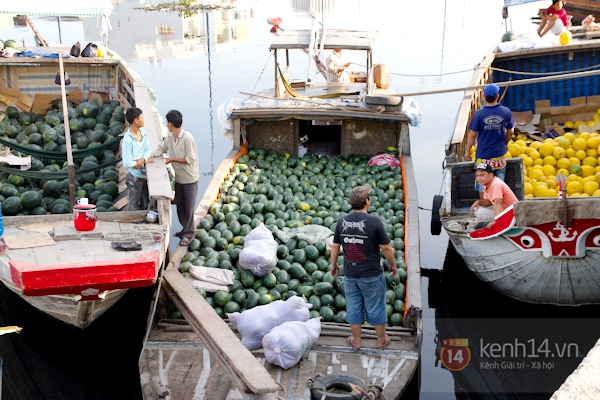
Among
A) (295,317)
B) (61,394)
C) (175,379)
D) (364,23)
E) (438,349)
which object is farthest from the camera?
(364,23)

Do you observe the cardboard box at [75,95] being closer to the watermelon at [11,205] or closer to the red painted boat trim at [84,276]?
the watermelon at [11,205]

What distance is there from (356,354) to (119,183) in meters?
4.48

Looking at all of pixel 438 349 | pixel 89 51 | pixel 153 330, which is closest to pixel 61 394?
pixel 153 330

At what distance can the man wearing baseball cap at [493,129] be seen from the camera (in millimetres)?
7832

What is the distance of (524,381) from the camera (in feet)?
23.6

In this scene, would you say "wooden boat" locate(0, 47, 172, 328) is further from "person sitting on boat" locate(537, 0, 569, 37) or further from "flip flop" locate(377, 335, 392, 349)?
"person sitting on boat" locate(537, 0, 569, 37)

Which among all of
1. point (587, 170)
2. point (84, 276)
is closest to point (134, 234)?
point (84, 276)

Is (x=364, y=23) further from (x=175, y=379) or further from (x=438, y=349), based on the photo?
(x=175, y=379)

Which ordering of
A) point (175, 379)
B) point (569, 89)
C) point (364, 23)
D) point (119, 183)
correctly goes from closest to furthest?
point (175, 379) < point (119, 183) < point (569, 89) < point (364, 23)

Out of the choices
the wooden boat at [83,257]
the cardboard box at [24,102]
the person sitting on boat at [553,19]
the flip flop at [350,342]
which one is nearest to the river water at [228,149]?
the wooden boat at [83,257]

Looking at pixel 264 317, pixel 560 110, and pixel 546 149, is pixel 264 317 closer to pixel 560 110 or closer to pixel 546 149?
pixel 546 149

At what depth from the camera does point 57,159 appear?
9.58 meters

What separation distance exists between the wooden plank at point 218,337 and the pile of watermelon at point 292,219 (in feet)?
0.95

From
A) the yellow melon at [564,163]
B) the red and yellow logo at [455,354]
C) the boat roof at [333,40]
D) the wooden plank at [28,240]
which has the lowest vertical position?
the red and yellow logo at [455,354]
